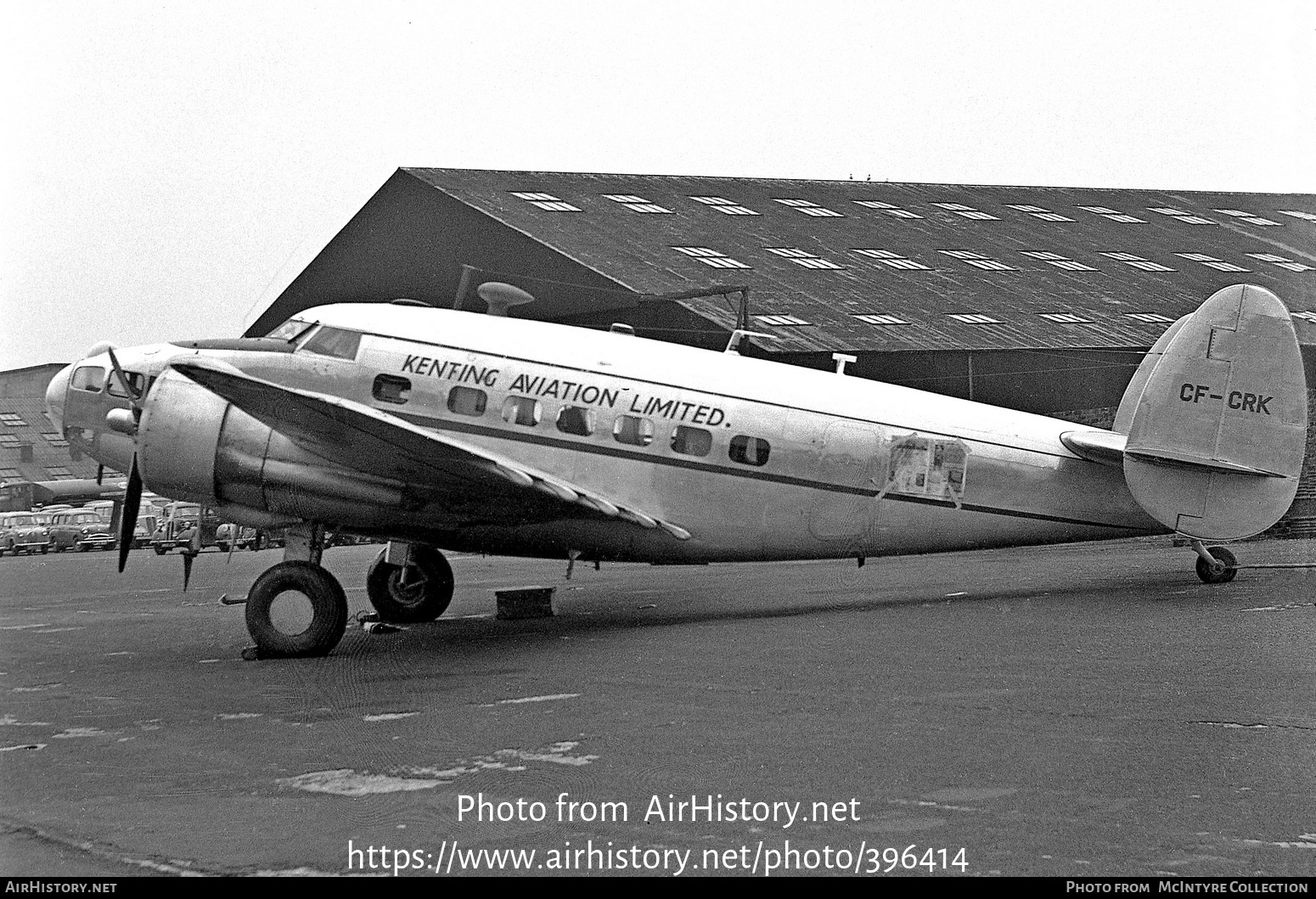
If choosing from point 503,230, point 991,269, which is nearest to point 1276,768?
point 503,230

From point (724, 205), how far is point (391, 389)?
2734cm

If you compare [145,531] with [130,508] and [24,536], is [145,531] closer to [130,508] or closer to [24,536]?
[24,536]

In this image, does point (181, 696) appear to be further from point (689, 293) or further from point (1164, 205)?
point (1164, 205)

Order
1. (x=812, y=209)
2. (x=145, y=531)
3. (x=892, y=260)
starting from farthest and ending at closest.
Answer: (x=145, y=531) < (x=812, y=209) < (x=892, y=260)

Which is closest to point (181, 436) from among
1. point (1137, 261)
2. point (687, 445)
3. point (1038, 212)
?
point (687, 445)

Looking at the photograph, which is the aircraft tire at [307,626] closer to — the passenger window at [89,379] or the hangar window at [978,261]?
the passenger window at [89,379]

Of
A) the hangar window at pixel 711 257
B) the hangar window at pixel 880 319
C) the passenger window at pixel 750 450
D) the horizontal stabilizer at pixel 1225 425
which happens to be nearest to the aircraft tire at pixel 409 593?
the passenger window at pixel 750 450

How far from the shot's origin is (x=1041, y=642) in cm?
1152

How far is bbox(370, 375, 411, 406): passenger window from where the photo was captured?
14.9 metres

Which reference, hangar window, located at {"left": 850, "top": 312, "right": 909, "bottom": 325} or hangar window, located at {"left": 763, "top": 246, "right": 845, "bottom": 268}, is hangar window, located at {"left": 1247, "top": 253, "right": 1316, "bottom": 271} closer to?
hangar window, located at {"left": 763, "top": 246, "right": 845, "bottom": 268}

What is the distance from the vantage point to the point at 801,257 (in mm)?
36500

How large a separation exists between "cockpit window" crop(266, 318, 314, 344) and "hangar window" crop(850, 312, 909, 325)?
18819 mm

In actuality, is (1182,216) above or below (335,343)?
above

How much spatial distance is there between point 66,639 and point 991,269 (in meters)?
28.0
